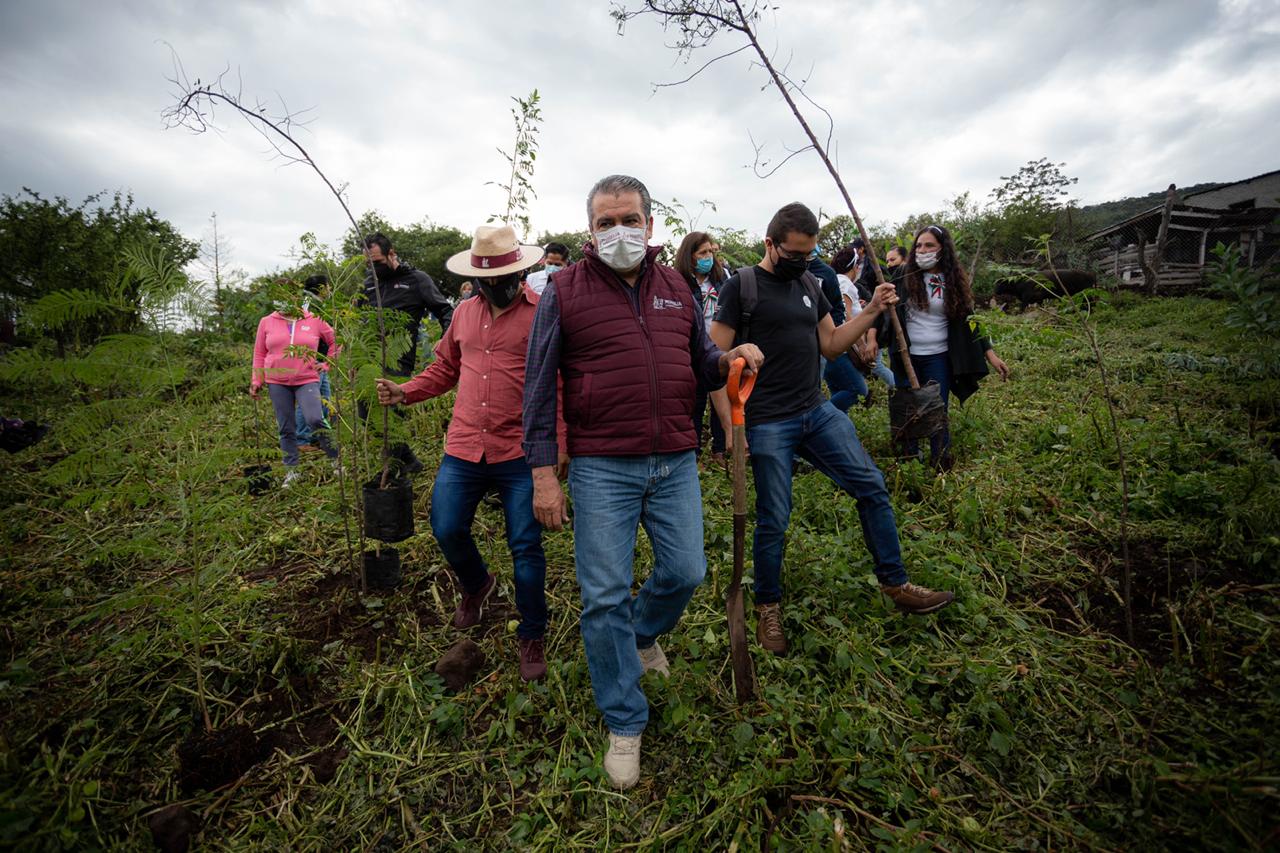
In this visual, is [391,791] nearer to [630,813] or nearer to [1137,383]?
[630,813]

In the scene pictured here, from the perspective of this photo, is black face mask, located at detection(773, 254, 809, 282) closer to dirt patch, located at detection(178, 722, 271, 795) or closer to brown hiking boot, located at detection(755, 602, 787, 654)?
brown hiking boot, located at detection(755, 602, 787, 654)

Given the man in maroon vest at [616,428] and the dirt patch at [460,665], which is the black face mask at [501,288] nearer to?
the man in maroon vest at [616,428]

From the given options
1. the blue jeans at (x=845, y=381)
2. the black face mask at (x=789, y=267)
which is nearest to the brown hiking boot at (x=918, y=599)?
the black face mask at (x=789, y=267)

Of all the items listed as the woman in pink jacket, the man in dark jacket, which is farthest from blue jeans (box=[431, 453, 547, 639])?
the woman in pink jacket

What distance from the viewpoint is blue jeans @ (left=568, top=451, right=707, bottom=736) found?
214 centimetres

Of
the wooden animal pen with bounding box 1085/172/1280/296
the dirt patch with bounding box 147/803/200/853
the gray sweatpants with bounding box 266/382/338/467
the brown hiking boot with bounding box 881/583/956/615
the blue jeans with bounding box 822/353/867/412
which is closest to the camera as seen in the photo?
the dirt patch with bounding box 147/803/200/853

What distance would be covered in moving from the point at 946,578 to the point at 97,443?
13.9 ft

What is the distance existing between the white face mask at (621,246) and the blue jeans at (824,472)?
1138 millimetres

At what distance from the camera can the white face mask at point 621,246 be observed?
2.18 meters

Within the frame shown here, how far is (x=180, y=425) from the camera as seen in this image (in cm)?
241

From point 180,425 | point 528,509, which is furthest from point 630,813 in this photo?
point 180,425

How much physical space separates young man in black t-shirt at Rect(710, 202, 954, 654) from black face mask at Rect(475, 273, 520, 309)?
1073 millimetres

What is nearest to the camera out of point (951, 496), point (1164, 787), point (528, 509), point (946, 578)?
point (1164, 787)

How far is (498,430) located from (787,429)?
149cm
